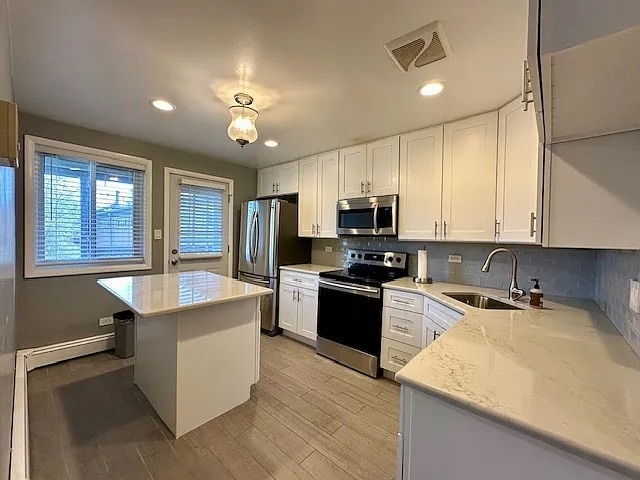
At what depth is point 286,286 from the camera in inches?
144

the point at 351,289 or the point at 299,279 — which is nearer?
the point at 351,289

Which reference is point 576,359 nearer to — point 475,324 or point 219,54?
point 475,324

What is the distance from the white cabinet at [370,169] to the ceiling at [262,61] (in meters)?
0.28

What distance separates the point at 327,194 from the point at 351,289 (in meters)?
1.27

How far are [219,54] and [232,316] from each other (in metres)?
1.71

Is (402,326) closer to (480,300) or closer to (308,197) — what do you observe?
(480,300)

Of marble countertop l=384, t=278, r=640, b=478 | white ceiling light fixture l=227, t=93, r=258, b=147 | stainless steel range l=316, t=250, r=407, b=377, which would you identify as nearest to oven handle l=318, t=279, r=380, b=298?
stainless steel range l=316, t=250, r=407, b=377

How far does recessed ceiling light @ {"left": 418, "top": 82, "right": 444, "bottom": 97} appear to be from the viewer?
1905mm

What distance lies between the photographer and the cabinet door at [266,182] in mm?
4266

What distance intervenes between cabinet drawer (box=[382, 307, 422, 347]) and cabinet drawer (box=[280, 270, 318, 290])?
0.96 m

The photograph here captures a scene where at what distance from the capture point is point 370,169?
3100mm

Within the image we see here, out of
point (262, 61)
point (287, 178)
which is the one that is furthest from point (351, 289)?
point (262, 61)

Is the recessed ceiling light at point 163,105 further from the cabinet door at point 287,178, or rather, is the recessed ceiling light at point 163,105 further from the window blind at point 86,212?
the cabinet door at point 287,178

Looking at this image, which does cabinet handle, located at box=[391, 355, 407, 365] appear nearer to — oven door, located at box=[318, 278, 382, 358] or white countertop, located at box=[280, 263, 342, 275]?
oven door, located at box=[318, 278, 382, 358]
